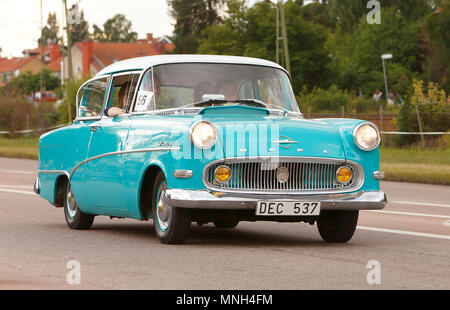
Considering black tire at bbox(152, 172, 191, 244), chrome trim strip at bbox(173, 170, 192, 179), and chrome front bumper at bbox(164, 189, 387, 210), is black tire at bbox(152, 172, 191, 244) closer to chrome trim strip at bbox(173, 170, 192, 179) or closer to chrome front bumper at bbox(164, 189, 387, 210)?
chrome front bumper at bbox(164, 189, 387, 210)

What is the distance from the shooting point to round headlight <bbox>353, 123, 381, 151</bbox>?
32.1ft

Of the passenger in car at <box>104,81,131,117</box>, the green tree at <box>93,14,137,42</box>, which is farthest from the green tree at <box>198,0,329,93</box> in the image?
the green tree at <box>93,14,137,42</box>

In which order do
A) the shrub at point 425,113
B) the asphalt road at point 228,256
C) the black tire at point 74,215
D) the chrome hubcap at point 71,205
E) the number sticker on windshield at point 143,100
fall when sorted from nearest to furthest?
the asphalt road at point 228,256
the number sticker on windshield at point 143,100
the black tire at point 74,215
the chrome hubcap at point 71,205
the shrub at point 425,113

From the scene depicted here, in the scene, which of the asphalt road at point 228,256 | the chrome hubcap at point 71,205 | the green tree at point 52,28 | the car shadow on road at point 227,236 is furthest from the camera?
the green tree at point 52,28

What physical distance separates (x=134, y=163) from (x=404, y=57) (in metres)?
77.5

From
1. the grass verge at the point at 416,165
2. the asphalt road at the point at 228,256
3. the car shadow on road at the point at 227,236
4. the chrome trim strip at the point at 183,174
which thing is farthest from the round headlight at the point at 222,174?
the grass verge at the point at 416,165

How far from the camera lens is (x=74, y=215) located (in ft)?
38.9

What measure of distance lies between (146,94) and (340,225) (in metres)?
2.38

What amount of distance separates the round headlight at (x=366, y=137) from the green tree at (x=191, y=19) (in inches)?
3295

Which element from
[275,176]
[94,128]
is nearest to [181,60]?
[94,128]

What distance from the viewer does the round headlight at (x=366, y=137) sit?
977 cm

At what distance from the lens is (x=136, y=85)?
11172 mm

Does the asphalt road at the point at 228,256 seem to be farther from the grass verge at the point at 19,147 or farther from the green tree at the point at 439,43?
the green tree at the point at 439,43
